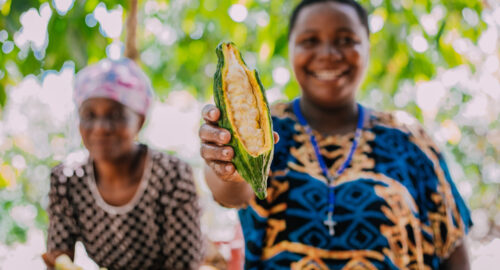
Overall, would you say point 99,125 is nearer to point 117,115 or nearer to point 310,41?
point 117,115

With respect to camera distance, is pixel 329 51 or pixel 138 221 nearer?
pixel 329 51

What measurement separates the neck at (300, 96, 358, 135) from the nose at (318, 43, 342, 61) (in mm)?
181

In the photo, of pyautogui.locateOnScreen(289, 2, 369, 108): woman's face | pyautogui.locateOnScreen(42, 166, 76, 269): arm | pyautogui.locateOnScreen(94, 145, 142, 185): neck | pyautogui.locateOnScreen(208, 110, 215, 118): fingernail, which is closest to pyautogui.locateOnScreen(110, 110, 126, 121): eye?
pyautogui.locateOnScreen(94, 145, 142, 185): neck

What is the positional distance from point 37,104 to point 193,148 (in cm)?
214

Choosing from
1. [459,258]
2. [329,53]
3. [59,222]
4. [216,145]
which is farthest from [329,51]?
[59,222]

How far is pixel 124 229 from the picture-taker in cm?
195

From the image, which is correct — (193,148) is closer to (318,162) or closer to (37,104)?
(37,104)

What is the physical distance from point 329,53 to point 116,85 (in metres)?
0.93

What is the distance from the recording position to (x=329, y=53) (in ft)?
4.63

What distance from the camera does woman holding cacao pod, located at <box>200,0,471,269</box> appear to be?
1.33m

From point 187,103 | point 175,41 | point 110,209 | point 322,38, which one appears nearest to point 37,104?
point 187,103

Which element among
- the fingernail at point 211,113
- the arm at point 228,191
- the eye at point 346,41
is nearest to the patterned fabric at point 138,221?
the arm at point 228,191

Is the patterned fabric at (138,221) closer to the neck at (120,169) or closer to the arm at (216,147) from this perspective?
the neck at (120,169)

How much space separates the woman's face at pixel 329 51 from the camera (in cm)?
143
